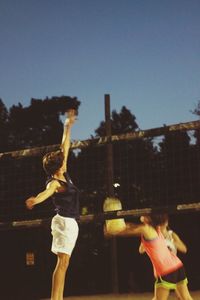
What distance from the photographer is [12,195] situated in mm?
12992

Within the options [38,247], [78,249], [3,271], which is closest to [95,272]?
[78,249]

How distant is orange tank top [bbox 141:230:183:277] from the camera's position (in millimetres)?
5160

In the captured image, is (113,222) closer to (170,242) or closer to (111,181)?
(170,242)

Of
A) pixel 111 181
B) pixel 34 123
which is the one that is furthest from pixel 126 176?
pixel 34 123

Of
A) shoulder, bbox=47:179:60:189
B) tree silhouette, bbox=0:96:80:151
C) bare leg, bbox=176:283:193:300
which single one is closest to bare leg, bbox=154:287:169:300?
bare leg, bbox=176:283:193:300

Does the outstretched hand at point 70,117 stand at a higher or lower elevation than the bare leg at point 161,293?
higher

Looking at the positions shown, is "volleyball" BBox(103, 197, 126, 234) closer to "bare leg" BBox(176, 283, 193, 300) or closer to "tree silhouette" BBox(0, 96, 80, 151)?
"bare leg" BBox(176, 283, 193, 300)

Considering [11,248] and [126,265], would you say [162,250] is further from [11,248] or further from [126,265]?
[11,248]

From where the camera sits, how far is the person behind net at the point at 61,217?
5.55 m

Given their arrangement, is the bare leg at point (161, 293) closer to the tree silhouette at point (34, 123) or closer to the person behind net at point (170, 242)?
the person behind net at point (170, 242)

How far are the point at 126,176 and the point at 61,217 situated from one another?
20.2 ft

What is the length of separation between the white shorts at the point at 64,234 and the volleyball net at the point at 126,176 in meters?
0.93

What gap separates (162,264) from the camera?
5180 mm

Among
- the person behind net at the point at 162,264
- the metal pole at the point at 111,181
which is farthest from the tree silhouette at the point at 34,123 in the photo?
the person behind net at the point at 162,264
